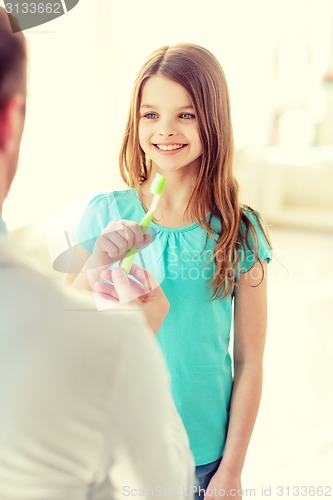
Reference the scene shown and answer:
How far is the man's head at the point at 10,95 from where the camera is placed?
9.6 inches

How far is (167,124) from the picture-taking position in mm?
506

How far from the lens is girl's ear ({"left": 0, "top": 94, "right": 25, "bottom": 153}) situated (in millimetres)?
249

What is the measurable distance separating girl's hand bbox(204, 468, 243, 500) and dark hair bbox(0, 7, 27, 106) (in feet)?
1.48

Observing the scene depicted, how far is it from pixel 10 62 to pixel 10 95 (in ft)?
0.04

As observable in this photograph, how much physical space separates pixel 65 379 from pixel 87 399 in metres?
0.01

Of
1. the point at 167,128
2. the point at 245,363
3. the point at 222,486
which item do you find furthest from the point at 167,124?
the point at 222,486

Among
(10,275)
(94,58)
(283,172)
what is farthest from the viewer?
(283,172)

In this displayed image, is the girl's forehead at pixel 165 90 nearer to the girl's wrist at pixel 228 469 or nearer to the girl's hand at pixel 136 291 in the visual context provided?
the girl's hand at pixel 136 291

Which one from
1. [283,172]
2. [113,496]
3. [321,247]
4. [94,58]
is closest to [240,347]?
[113,496]

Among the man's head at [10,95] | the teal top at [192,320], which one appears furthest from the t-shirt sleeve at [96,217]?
the man's head at [10,95]

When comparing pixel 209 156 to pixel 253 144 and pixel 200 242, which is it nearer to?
pixel 200 242

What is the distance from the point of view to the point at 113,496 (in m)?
0.29

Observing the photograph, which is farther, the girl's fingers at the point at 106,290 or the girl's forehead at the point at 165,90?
the girl's forehead at the point at 165,90

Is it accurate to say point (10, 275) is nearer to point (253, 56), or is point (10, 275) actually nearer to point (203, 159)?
point (203, 159)
